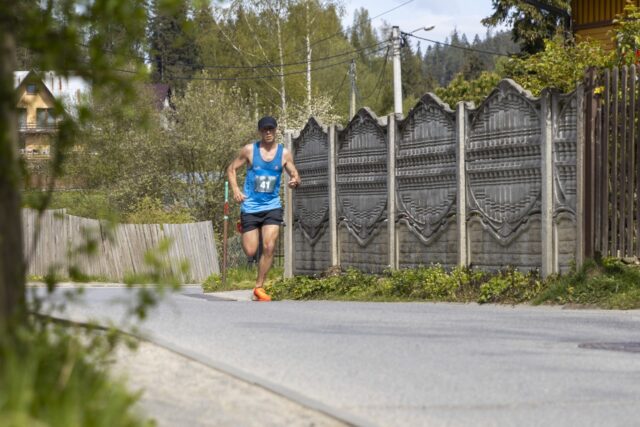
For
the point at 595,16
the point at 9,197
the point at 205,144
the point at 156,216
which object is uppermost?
the point at 595,16

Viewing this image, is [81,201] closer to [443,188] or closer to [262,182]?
[262,182]

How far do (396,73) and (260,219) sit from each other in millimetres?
25715

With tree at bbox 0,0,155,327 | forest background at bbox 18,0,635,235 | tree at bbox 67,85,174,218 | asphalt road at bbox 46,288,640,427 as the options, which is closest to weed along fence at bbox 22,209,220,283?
forest background at bbox 18,0,635,235

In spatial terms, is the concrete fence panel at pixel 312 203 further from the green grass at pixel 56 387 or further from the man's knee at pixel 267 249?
the green grass at pixel 56 387

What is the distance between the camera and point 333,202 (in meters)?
19.0

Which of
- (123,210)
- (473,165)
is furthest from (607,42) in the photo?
(123,210)

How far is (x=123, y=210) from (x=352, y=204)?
30696mm

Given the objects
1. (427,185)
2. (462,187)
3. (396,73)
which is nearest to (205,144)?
(396,73)

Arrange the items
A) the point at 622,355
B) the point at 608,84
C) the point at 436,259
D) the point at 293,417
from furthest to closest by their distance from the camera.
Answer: the point at 436,259 → the point at 608,84 → the point at 622,355 → the point at 293,417

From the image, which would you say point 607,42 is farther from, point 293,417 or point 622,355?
point 293,417

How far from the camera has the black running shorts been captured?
15945 mm

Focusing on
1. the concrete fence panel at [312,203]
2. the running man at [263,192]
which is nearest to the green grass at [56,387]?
the running man at [263,192]

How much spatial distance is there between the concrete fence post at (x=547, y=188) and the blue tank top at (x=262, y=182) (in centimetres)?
311

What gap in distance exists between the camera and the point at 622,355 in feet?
30.2
